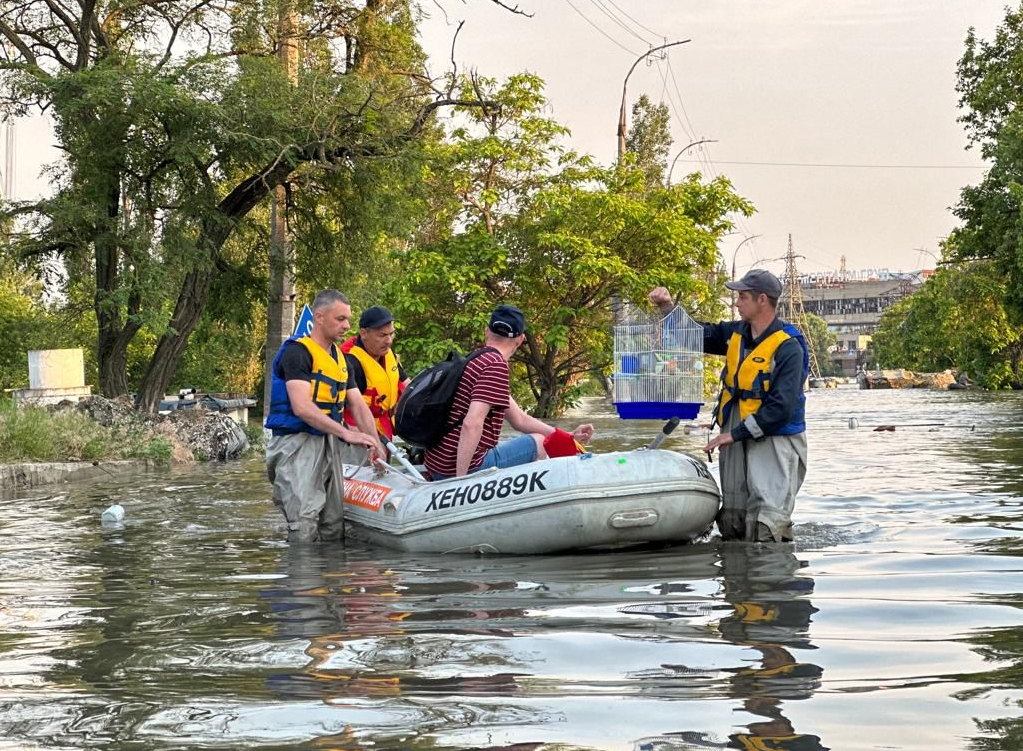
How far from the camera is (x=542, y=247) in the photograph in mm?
36219

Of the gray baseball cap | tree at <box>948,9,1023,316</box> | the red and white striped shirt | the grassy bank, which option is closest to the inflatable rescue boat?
the red and white striped shirt

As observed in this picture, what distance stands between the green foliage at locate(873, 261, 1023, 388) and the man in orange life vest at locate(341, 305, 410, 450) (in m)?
42.7

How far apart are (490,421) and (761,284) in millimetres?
2157

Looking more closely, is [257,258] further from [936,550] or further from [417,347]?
[936,550]

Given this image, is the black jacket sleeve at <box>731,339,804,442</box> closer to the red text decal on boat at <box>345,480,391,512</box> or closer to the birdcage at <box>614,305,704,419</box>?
the red text decal on boat at <box>345,480,391,512</box>

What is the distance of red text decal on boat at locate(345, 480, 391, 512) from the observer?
1016 cm

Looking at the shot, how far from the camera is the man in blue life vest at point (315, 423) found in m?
9.82

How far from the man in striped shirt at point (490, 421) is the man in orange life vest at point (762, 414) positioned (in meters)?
0.99

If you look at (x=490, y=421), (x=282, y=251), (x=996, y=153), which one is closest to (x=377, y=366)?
(x=490, y=421)

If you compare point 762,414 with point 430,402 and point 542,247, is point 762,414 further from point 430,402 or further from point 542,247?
point 542,247

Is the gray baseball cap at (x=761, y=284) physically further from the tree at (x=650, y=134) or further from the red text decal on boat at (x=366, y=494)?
the tree at (x=650, y=134)

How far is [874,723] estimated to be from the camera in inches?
169

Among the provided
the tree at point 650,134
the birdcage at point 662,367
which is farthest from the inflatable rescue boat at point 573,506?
the tree at point 650,134

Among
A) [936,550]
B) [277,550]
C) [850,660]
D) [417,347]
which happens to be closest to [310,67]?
[417,347]
